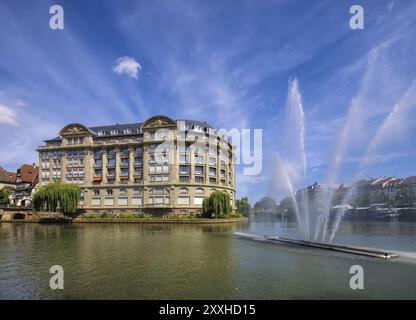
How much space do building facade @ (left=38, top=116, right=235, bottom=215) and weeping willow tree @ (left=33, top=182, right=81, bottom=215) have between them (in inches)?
660

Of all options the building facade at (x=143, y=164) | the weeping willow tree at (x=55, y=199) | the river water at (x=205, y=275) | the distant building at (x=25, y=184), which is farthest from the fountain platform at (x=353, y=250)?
the distant building at (x=25, y=184)

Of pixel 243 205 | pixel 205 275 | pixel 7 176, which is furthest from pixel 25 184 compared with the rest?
pixel 205 275

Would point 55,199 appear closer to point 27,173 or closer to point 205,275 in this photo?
point 27,173

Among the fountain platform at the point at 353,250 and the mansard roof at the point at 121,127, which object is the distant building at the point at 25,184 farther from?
the fountain platform at the point at 353,250

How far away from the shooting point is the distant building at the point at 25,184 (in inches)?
4813

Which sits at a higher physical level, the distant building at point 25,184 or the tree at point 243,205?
the distant building at point 25,184

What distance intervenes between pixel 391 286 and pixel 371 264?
523 cm

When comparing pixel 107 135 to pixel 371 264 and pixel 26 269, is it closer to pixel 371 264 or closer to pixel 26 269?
pixel 26 269

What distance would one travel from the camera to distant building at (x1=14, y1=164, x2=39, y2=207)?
122 m

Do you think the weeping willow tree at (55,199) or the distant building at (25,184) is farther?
the distant building at (25,184)

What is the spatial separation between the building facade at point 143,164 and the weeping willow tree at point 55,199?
660 inches

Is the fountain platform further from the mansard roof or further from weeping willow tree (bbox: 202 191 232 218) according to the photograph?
the mansard roof

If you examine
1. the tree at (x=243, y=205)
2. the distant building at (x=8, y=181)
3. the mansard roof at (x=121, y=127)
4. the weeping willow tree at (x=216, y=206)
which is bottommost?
the tree at (x=243, y=205)

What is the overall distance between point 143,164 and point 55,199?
26.2 metres
